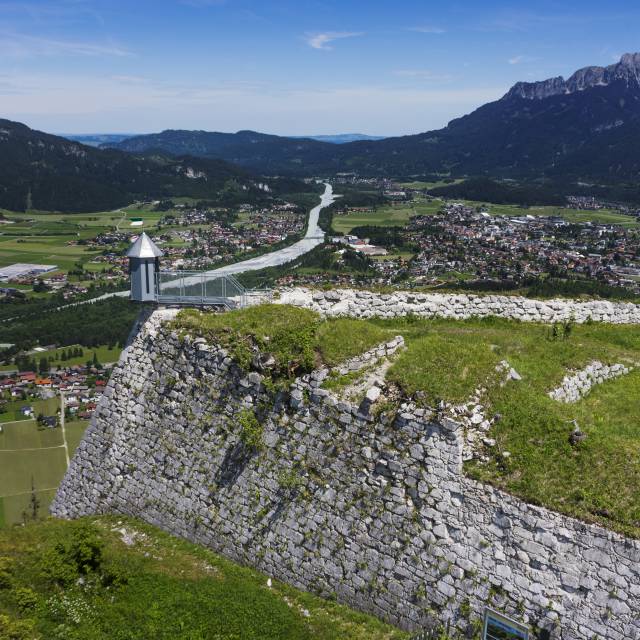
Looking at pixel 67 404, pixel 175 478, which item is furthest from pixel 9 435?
pixel 175 478

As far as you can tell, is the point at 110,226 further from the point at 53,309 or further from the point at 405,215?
the point at 405,215

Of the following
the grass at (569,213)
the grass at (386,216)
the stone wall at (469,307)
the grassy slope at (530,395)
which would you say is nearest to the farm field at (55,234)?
the grass at (386,216)

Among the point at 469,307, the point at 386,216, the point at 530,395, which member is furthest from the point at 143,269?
the point at 386,216

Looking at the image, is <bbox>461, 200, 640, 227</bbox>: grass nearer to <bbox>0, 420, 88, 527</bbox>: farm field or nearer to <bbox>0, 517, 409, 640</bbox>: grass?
<bbox>0, 420, 88, 527</bbox>: farm field

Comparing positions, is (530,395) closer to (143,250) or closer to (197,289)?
(197,289)

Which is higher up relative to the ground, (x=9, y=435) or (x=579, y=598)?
(x=579, y=598)
